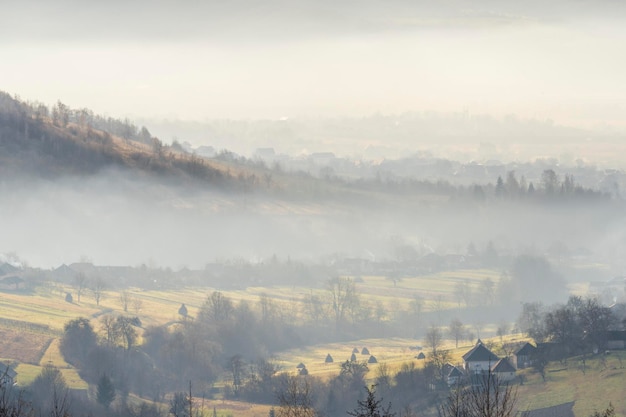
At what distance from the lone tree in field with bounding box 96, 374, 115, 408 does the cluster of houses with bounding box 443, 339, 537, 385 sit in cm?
2034

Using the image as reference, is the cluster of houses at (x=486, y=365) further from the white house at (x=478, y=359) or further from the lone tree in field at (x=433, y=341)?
the lone tree in field at (x=433, y=341)

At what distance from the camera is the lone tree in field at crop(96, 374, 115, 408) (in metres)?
77.6

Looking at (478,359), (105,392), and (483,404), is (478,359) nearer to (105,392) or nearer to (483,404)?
(105,392)

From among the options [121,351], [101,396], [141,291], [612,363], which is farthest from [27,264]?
[612,363]

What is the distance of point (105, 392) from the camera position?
7825 cm

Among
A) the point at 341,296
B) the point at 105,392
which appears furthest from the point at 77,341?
the point at 341,296

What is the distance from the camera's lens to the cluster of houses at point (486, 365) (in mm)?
81312

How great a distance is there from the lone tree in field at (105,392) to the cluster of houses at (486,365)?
20338 mm

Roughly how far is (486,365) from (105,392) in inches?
945

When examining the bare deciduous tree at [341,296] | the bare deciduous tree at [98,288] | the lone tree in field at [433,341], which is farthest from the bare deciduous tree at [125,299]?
the lone tree in field at [433,341]

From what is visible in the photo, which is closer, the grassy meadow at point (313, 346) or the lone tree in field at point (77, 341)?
the grassy meadow at point (313, 346)

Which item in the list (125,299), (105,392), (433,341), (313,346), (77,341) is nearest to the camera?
(105,392)

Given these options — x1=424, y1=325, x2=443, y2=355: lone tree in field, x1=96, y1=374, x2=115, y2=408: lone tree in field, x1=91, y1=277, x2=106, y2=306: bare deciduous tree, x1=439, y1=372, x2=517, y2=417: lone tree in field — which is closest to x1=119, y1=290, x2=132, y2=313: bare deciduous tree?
x1=91, y1=277, x2=106, y2=306: bare deciduous tree

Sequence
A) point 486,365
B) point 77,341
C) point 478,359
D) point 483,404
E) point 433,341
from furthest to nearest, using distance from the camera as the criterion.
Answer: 1. point 433,341
2. point 77,341
3. point 478,359
4. point 486,365
5. point 483,404
